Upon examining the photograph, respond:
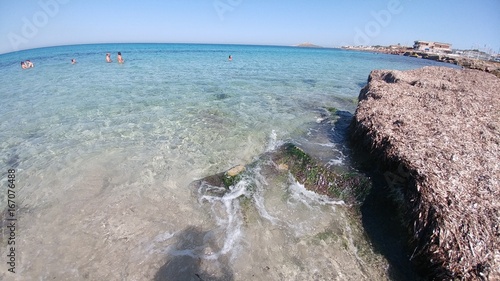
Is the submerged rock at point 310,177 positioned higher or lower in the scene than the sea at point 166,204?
higher

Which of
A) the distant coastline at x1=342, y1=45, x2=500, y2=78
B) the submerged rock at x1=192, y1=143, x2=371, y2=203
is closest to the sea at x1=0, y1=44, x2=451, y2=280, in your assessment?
the submerged rock at x1=192, y1=143, x2=371, y2=203

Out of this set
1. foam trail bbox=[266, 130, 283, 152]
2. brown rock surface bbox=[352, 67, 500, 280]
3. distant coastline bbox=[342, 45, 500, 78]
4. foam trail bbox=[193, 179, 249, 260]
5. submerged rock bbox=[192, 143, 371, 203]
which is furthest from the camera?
distant coastline bbox=[342, 45, 500, 78]

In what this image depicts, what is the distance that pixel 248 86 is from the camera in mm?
23609

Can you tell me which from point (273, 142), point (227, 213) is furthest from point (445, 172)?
point (273, 142)

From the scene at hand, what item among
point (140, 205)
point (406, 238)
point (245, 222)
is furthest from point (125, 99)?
point (406, 238)

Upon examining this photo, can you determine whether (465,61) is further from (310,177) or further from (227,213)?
(227,213)

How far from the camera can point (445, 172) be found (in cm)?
618

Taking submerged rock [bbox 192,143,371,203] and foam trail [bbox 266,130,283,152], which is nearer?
submerged rock [bbox 192,143,371,203]

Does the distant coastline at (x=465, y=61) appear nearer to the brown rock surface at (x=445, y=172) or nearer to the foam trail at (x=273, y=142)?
the brown rock surface at (x=445, y=172)

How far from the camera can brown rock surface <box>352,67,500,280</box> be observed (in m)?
4.68

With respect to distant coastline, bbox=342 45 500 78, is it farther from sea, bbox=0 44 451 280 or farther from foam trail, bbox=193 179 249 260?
foam trail, bbox=193 179 249 260

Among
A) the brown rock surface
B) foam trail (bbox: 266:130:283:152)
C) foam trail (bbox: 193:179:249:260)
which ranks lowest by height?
foam trail (bbox: 193:179:249:260)

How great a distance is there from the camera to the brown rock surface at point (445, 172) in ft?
15.3

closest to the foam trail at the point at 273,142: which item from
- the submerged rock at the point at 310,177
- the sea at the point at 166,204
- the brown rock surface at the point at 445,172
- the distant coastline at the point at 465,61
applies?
the sea at the point at 166,204
